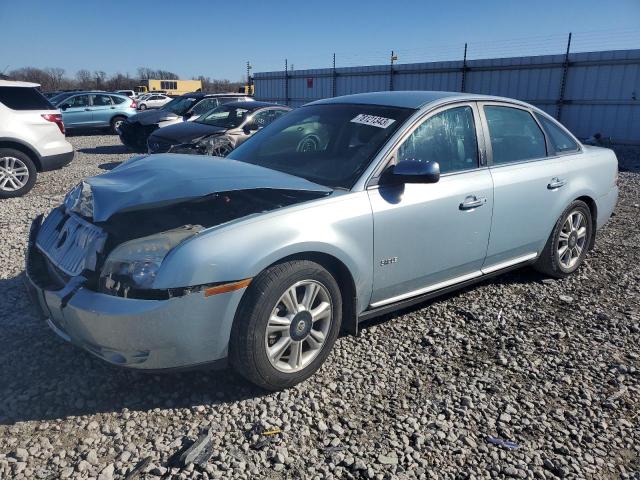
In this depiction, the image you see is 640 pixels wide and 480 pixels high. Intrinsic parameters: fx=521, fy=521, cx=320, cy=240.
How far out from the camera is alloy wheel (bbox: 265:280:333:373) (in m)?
2.79

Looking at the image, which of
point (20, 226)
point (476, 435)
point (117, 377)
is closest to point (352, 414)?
point (476, 435)

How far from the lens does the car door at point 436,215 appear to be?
3.18 m

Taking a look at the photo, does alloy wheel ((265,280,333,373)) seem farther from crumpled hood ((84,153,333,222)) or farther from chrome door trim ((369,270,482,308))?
crumpled hood ((84,153,333,222))

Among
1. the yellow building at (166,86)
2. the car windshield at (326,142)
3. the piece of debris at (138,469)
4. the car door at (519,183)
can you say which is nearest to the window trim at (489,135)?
the car door at (519,183)

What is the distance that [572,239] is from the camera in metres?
4.67

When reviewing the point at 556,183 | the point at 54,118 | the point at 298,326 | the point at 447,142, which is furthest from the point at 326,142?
the point at 54,118

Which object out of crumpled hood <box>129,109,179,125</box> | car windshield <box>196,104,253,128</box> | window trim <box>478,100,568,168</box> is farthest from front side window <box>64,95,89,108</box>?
window trim <box>478,100,568,168</box>

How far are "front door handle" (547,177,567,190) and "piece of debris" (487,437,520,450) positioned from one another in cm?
233

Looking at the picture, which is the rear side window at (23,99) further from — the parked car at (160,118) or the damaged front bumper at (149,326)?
the damaged front bumper at (149,326)

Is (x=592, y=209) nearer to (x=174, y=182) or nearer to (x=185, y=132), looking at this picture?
(x=174, y=182)

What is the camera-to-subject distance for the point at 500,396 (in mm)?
2945

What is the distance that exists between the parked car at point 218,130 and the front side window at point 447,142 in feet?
19.3

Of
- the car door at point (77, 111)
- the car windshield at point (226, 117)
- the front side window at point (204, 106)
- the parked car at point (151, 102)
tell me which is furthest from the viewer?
the parked car at point (151, 102)

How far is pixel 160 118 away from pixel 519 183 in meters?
10.6
